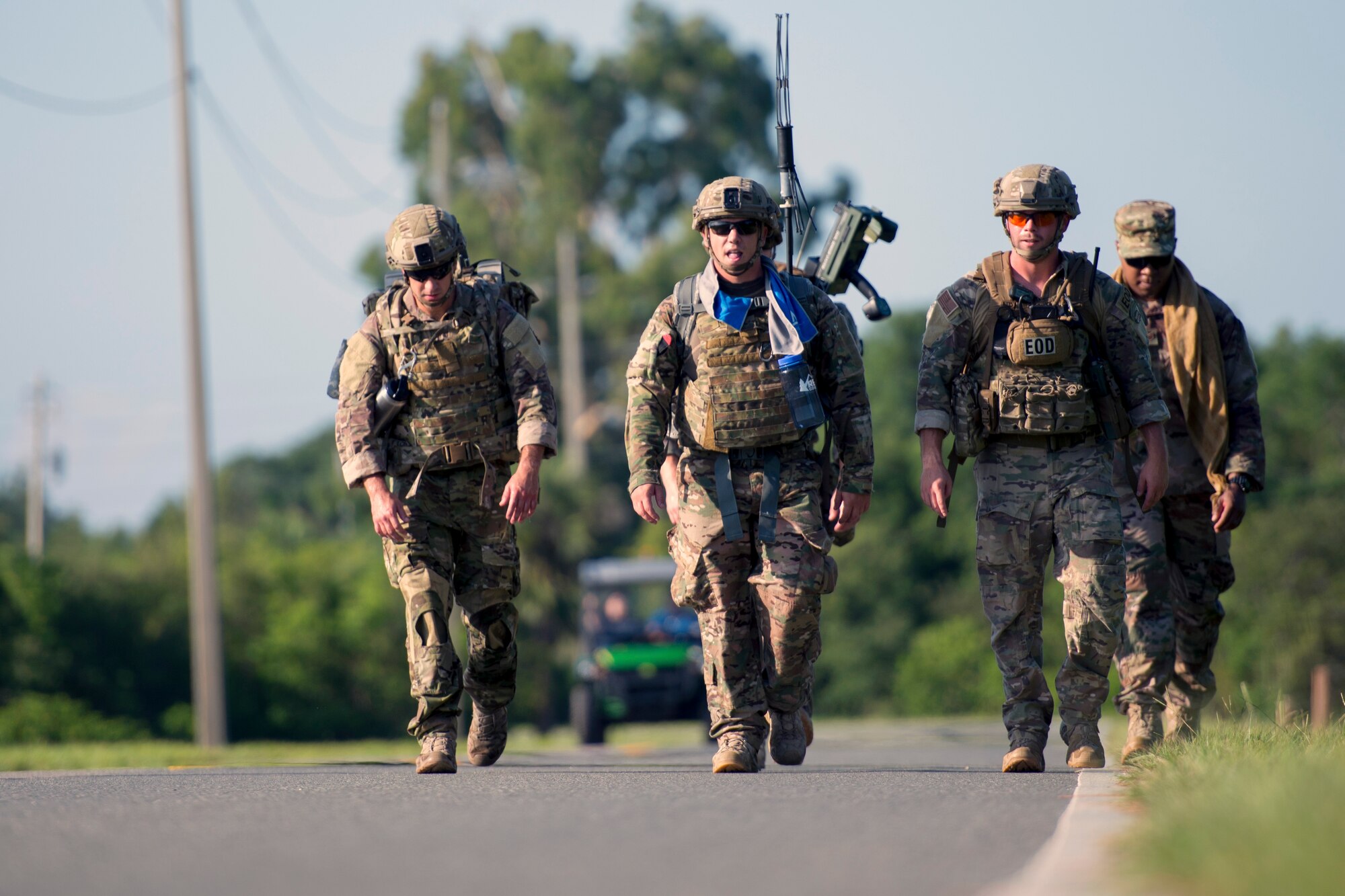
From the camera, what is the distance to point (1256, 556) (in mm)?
49719

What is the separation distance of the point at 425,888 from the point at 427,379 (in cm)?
396

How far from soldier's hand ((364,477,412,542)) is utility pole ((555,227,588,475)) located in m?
37.7

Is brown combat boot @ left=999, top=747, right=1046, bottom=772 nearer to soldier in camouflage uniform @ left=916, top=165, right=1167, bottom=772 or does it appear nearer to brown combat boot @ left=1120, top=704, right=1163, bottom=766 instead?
soldier in camouflage uniform @ left=916, top=165, right=1167, bottom=772

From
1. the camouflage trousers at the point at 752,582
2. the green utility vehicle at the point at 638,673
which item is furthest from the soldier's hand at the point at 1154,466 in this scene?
the green utility vehicle at the point at 638,673

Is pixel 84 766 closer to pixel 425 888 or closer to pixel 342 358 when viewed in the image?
pixel 342 358

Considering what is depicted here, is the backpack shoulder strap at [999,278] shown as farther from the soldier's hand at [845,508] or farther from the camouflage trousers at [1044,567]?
the soldier's hand at [845,508]

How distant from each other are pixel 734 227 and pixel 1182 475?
2.55 m

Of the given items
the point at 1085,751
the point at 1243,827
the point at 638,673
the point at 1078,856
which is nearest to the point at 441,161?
the point at 638,673

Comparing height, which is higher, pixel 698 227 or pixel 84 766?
A: pixel 698 227

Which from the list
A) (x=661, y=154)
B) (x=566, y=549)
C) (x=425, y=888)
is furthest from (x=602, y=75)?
(x=425, y=888)

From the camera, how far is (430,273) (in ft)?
24.6

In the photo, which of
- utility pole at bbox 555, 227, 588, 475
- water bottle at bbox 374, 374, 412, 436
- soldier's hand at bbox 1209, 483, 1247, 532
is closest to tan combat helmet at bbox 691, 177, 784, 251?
water bottle at bbox 374, 374, 412, 436

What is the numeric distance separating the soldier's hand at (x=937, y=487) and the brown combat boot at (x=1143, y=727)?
56.5 inches

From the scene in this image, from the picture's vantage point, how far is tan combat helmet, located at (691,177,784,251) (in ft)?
24.0
